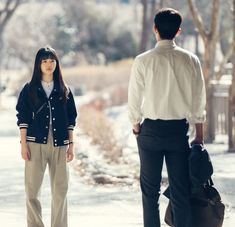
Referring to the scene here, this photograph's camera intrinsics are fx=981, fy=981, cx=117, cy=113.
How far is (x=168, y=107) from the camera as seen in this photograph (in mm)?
7160

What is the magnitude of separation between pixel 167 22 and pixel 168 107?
2.04ft

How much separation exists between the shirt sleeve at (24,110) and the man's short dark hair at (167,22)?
124cm

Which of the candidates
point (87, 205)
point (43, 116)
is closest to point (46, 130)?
point (43, 116)

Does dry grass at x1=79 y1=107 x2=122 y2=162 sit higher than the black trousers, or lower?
lower

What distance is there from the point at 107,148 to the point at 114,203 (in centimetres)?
634

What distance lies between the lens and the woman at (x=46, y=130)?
25.2 feet

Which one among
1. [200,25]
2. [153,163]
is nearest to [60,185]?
[153,163]

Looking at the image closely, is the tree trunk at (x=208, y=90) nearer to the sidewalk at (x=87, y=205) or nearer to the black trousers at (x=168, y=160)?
the sidewalk at (x=87, y=205)

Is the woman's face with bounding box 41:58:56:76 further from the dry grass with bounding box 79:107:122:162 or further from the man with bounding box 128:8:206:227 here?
the dry grass with bounding box 79:107:122:162

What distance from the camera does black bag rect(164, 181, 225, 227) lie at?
7254 mm

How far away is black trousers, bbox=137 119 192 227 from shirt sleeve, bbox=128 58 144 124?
3.6 inches

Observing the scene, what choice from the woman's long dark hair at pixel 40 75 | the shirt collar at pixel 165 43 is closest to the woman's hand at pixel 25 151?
the woman's long dark hair at pixel 40 75

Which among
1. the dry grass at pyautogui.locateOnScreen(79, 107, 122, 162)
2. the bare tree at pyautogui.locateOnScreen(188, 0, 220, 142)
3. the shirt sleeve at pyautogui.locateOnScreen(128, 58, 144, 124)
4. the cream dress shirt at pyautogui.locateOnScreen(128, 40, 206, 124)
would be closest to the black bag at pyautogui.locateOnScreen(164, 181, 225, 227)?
the cream dress shirt at pyautogui.locateOnScreen(128, 40, 206, 124)

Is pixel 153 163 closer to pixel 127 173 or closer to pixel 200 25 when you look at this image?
pixel 127 173
